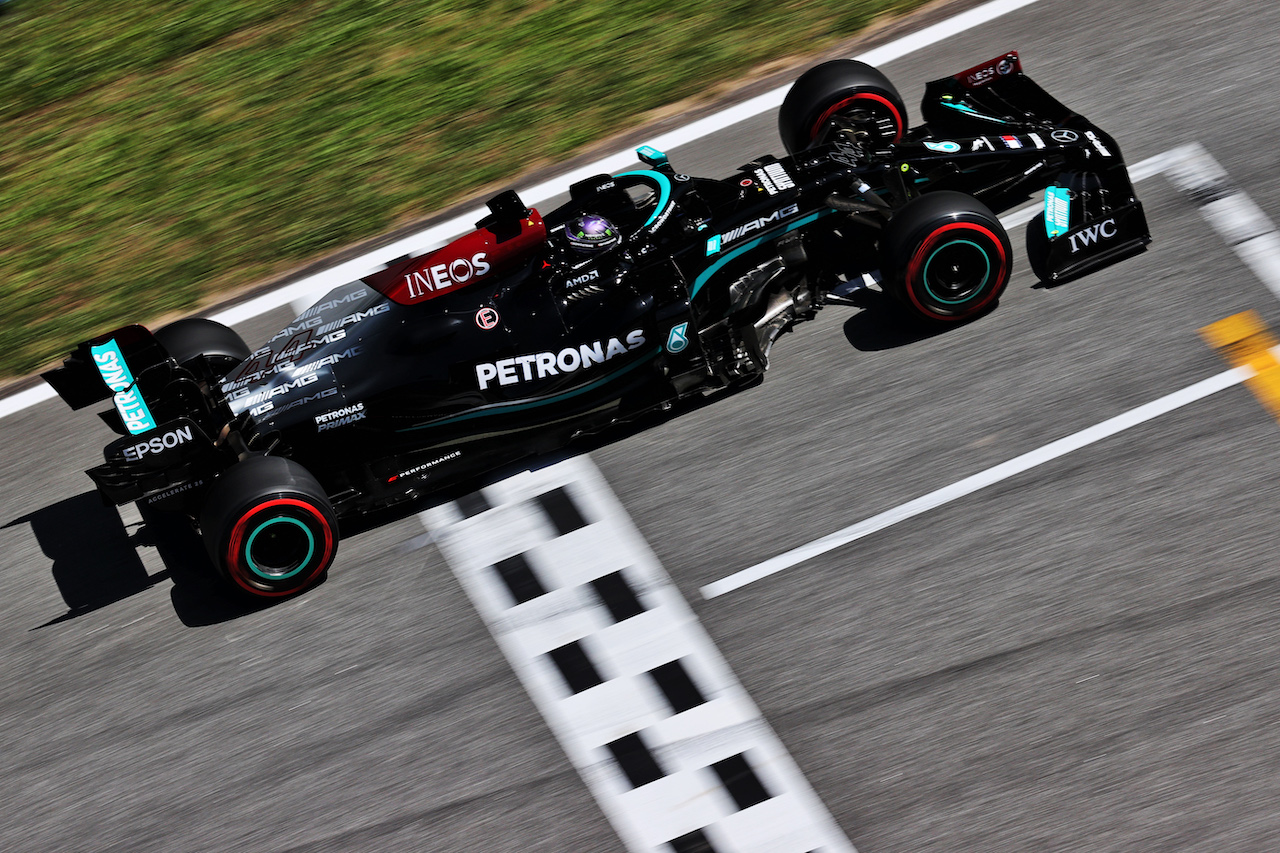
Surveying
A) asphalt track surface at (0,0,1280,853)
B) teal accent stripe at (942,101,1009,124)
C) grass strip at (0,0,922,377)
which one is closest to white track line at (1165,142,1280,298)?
asphalt track surface at (0,0,1280,853)

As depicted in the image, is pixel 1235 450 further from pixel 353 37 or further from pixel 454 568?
pixel 353 37

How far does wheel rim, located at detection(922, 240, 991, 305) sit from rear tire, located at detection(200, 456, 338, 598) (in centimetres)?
371

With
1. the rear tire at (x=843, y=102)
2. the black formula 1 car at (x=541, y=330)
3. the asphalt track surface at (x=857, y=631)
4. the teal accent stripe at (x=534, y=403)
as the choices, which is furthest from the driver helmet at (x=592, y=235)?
the rear tire at (x=843, y=102)

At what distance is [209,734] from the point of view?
6758 mm

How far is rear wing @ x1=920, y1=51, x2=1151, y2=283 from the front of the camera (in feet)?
24.9

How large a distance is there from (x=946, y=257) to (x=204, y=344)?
459cm

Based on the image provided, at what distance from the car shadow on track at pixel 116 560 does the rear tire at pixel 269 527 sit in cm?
40

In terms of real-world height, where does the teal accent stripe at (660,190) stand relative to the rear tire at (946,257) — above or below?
above

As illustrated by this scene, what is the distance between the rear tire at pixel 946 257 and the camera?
7.15 metres

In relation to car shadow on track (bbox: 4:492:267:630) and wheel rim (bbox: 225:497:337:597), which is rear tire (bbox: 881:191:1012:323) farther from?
car shadow on track (bbox: 4:492:267:630)

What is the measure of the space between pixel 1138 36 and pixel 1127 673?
5.62 meters

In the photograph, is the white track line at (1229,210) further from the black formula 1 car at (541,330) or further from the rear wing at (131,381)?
the rear wing at (131,381)

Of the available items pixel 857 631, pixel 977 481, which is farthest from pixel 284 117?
pixel 857 631

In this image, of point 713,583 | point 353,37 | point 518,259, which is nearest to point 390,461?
point 518,259
